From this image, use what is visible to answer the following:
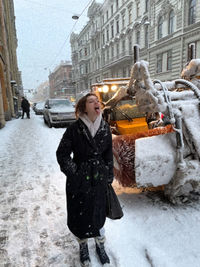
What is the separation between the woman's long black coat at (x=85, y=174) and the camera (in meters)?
1.86

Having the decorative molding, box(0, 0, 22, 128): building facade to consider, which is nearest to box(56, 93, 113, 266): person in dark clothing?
box(0, 0, 22, 128): building facade

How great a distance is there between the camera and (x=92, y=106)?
188 centimetres

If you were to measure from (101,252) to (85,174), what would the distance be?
35.1 inches

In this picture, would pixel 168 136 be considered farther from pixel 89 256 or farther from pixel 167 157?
pixel 89 256

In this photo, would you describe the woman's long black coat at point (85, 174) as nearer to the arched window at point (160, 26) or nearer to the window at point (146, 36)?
the arched window at point (160, 26)

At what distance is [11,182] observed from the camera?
4031mm

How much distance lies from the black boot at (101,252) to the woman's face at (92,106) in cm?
132

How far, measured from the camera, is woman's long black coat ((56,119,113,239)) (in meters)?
1.86

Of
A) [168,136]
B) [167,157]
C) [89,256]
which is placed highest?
[168,136]

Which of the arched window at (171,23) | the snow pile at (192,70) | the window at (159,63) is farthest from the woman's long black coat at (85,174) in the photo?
the window at (159,63)

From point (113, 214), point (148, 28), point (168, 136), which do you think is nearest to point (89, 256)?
point (113, 214)

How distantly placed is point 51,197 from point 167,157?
2033 millimetres

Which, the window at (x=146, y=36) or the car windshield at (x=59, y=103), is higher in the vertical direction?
the window at (x=146, y=36)

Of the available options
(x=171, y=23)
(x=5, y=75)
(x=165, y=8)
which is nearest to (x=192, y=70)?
(x=5, y=75)
